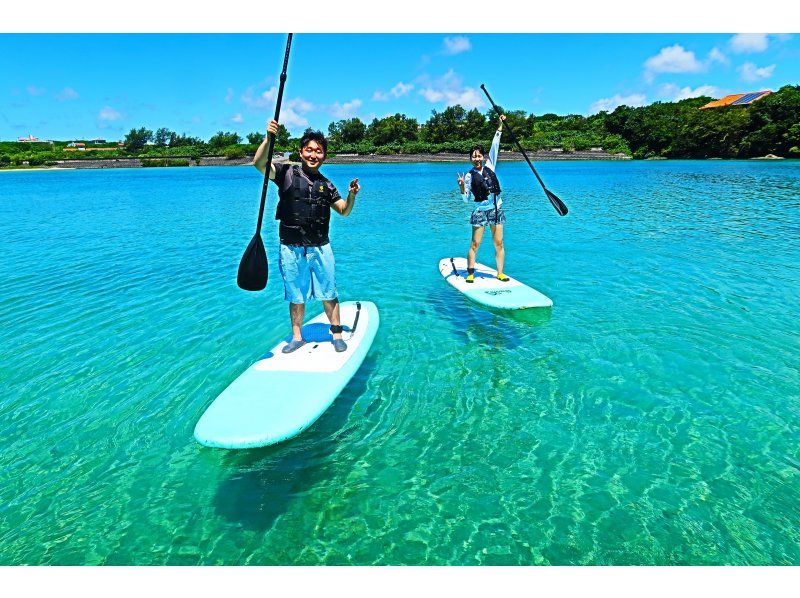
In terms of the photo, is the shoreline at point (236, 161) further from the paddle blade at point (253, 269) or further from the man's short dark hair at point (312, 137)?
the paddle blade at point (253, 269)

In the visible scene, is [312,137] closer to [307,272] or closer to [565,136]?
[307,272]

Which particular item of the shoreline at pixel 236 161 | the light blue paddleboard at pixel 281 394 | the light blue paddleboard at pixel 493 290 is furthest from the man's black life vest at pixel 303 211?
the shoreline at pixel 236 161

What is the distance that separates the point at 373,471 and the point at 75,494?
2.87 metres

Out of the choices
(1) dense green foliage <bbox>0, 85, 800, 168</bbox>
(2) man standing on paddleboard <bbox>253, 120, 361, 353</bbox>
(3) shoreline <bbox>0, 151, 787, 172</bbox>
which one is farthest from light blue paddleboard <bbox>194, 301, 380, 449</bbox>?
(3) shoreline <bbox>0, 151, 787, 172</bbox>

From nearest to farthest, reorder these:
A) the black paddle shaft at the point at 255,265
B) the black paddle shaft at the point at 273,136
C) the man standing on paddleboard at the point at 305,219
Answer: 1. the black paddle shaft at the point at 273,136
2. the man standing on paddleboard at the point at 305,219
3. the black paddle shaft at the point at 255,265

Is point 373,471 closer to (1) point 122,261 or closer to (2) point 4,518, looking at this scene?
(2) point 4,518

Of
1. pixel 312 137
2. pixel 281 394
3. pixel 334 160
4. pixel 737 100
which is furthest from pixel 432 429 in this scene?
pixel 737 100

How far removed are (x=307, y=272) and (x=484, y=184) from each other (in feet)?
15.2

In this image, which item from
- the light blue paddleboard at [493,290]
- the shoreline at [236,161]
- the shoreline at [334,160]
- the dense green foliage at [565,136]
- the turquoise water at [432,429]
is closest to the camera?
the turquoise water at [432,429]

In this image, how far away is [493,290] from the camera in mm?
8766

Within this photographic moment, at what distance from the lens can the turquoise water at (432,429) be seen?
3713mm

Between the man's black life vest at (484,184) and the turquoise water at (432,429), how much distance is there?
Answer: 7.45 feet

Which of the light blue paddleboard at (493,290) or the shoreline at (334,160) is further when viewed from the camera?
the shoreline at (334,160)
